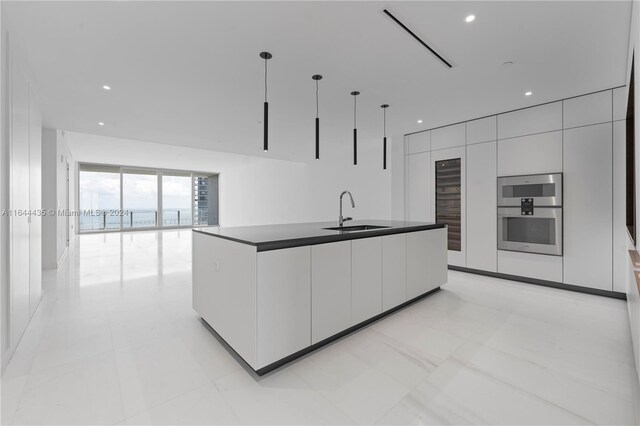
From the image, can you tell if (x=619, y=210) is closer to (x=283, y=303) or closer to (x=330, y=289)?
(x=330, y=289)

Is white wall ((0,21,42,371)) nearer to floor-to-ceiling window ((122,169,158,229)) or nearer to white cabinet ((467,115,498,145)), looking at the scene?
white cabinet ((467,115,498,145))

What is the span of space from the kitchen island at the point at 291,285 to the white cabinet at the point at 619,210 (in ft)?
8.73

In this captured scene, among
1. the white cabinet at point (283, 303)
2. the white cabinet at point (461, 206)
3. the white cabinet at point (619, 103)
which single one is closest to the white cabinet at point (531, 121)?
the white cabinet at point (619, 103)

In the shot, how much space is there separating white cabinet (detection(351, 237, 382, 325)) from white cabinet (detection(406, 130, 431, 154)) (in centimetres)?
326

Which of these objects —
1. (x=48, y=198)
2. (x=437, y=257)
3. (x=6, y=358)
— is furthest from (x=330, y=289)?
(x=48, y=198)

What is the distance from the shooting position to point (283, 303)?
6.68 feet

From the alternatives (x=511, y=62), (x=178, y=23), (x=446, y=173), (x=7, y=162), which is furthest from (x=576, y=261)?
(x=7, y=162)

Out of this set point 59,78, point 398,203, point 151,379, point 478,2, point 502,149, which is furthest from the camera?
point 398,203

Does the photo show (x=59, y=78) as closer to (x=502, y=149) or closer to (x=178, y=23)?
(x=178, y=23)

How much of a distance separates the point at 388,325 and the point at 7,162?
3391 millimetres

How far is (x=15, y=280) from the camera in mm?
2305

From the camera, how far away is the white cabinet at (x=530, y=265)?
13.0 feet

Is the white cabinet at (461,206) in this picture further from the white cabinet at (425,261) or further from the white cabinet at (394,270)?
the white cabinet at (394,270)

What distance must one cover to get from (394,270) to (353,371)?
1255 mm
